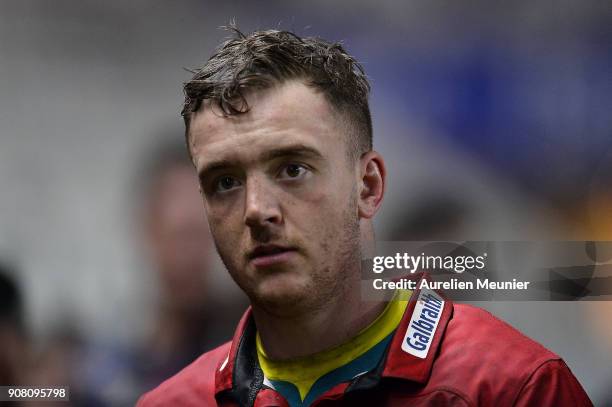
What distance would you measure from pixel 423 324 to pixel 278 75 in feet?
2.01

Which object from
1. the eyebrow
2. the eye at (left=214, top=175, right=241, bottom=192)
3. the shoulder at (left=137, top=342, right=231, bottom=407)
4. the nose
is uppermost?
the eyebrow

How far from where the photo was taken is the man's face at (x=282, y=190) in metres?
1.94

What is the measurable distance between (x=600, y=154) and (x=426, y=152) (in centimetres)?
42

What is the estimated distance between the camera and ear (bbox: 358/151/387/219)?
6.83 feet

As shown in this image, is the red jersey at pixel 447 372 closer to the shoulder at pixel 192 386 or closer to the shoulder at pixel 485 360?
the shoulder at pixel 485 360

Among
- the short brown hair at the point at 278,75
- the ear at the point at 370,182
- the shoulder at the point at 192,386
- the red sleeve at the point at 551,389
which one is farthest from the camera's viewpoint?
the shoulder at the point at 192,386

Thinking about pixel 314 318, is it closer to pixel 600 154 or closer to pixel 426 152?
pixel 426 152

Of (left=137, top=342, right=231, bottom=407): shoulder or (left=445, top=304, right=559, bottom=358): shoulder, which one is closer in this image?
(left=445, top=304, right=559, bottom=358): shoulder

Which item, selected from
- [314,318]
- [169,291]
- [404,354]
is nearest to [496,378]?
[404,354]

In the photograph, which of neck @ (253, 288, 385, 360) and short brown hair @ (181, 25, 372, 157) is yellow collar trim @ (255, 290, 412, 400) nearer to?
neck @ (253, 288, 385, 360)

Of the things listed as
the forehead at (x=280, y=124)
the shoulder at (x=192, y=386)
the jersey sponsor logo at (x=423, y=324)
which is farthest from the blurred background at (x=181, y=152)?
the forehead at (x=280, y=124)

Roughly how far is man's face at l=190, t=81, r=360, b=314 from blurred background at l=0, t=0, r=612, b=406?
0.34 metres

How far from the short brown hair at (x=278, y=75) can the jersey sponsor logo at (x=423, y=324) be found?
1.18 ft

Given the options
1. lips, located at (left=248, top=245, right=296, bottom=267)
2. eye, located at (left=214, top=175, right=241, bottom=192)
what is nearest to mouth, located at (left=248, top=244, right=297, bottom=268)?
lips, located at (left=248, top=245, right=296, bottom=267)
